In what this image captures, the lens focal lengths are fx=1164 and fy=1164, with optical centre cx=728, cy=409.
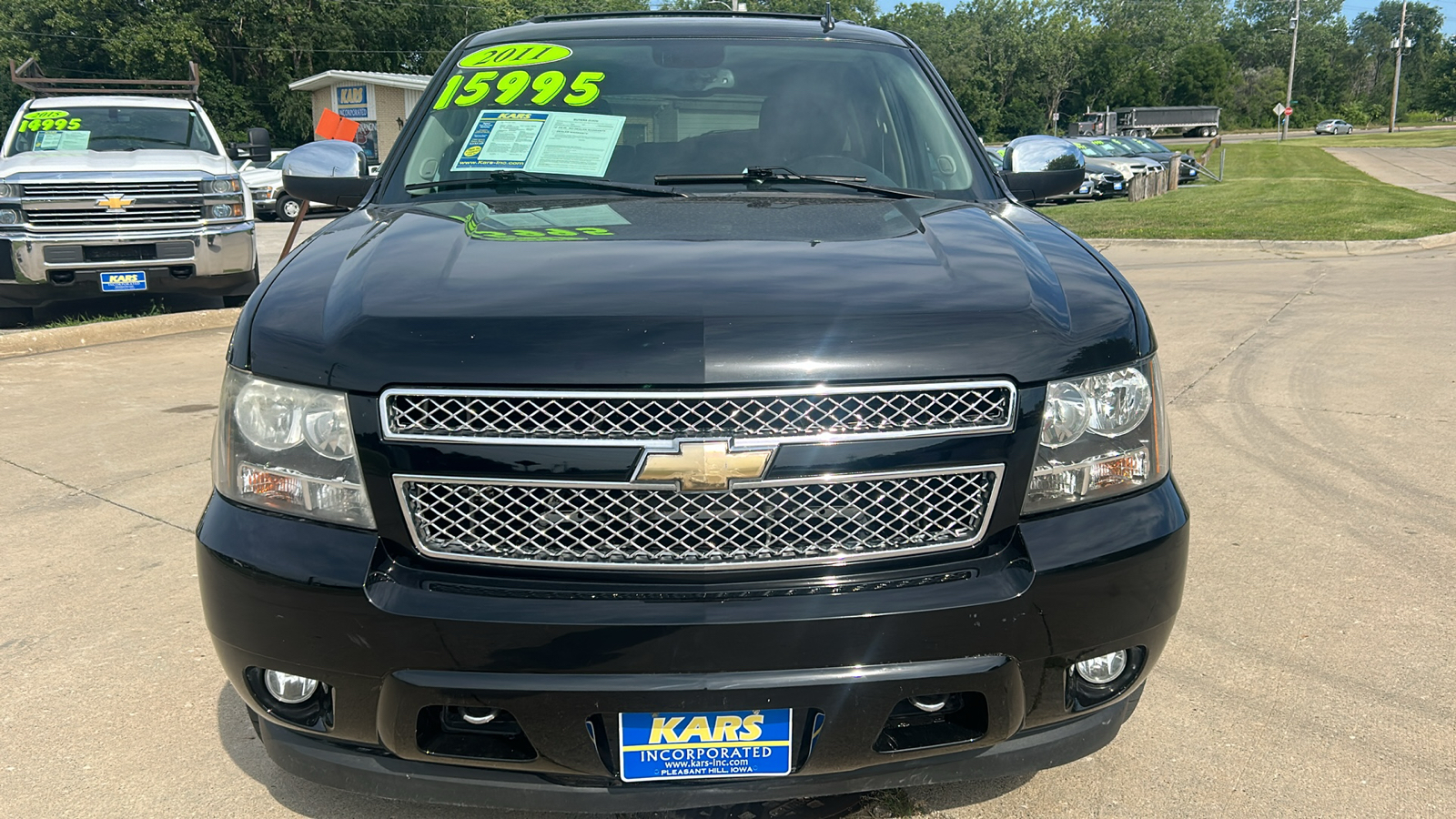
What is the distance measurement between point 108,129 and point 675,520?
1070 cm

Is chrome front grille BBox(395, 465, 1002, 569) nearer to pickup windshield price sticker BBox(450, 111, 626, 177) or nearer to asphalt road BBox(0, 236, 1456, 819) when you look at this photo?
asphalt road BBox(0, 236, 1456, 819)

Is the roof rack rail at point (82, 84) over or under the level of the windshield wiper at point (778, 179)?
over

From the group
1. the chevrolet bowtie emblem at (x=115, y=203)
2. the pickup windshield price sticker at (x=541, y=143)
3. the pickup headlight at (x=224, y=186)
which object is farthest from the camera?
the pickup headlight at (x=224, y=186)

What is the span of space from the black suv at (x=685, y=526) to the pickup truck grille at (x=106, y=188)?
8423 mm

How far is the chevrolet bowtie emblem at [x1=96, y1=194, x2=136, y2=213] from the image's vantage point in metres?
9.54

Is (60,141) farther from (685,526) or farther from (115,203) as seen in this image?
(685,526)

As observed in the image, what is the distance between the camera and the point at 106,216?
957 cm

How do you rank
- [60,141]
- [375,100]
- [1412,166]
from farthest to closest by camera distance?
[375,100], [1412,166], [60,141]

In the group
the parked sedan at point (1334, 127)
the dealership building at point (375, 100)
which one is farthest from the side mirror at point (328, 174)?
the parked sedan at point (1334, 127)

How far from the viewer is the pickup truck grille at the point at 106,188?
941cm

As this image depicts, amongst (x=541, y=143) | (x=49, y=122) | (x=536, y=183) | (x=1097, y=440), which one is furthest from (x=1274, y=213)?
(x=1097, y=440)

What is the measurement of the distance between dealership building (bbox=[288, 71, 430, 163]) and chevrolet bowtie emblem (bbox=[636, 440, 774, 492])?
4147 centimetres

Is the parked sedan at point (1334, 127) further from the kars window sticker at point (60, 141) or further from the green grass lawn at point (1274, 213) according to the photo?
the kars window sticker at point (60, 141)

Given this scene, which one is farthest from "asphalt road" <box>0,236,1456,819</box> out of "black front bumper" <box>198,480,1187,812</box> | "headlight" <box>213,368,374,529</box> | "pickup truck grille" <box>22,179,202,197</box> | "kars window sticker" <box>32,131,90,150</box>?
"kars window sticker" <box>32,131,90,150</box>
